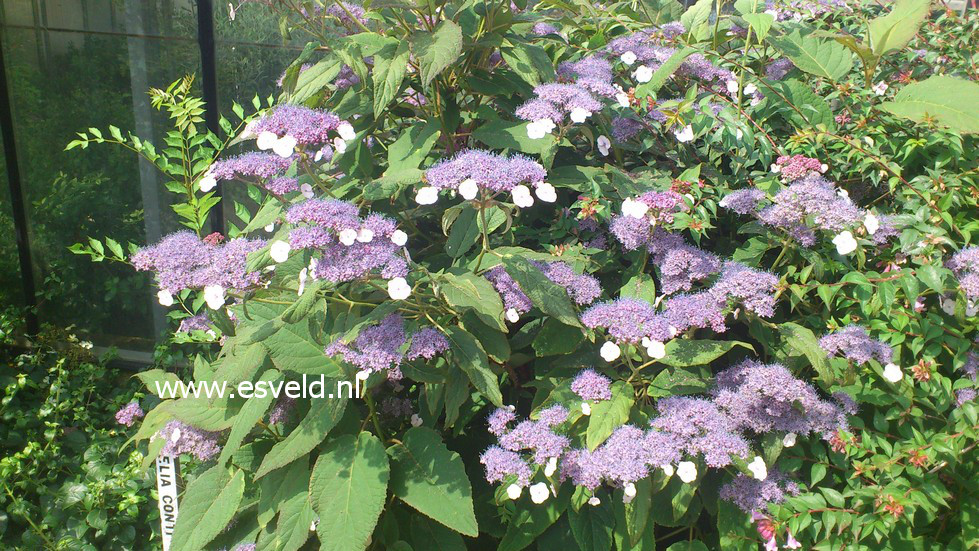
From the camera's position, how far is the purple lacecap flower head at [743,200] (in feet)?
4.64

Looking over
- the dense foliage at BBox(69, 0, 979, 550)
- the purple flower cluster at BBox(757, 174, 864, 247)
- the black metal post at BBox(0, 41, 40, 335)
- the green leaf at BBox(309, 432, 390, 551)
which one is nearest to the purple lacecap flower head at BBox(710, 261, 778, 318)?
the dense foliage at BBox(69, 0, 979, 550)

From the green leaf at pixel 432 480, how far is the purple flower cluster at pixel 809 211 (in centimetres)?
75

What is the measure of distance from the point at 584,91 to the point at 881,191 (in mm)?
735

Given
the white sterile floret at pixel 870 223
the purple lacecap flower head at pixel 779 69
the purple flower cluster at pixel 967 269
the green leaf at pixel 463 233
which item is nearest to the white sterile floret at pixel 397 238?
the green leaf at pixel 463 233

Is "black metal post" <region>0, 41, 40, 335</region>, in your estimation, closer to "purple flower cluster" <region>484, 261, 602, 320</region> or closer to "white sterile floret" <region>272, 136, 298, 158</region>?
"white sterile floret" <region>272, 136, 298, 158</region>

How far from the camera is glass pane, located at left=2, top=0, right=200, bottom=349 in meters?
2.97

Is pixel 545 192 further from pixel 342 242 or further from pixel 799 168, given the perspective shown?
pixel 799 168

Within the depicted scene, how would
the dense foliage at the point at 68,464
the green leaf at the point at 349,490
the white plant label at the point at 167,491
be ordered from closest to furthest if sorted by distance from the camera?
1. the green leaf at the point at 349,490
2. the white plant label at the point at 167,491
3. the dense foliage at the point at 68,464

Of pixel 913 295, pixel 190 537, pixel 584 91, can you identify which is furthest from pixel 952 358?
pixel 190 537

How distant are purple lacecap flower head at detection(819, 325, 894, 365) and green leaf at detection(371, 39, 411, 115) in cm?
92

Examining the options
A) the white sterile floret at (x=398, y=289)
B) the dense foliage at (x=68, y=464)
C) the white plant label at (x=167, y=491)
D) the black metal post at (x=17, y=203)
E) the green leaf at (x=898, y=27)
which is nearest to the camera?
the white sterile floret at (x=398, y=289)

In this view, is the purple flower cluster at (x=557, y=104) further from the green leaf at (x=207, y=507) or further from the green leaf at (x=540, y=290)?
the green leaf at (x=207, y=507)

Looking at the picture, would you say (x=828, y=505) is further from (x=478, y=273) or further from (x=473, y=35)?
(x=473, y=35)

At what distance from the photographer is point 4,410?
8.37ft
